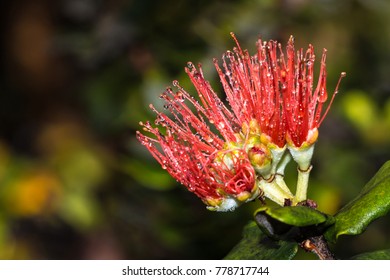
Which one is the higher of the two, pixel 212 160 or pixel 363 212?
pixel 212 160

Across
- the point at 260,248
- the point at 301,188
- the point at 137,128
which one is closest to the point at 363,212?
the point at 301,188

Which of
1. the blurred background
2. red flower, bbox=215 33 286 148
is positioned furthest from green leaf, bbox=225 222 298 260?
the blurred background

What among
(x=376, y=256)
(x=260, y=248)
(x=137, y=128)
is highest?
(x=137, y=128)

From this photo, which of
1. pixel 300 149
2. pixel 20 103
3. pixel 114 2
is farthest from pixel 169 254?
pixel 300 149

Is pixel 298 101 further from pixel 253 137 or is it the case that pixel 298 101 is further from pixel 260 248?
pixel 260 248

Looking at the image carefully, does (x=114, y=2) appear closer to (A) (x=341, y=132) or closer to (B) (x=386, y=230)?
(A) (x=341, y=132)

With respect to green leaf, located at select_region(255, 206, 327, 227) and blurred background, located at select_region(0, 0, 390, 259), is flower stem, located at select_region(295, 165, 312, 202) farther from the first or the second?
blurred background, located at select_region(0, 0, 390, 259)

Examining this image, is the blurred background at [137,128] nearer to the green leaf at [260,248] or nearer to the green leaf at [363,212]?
the green leaf at [260,248]
